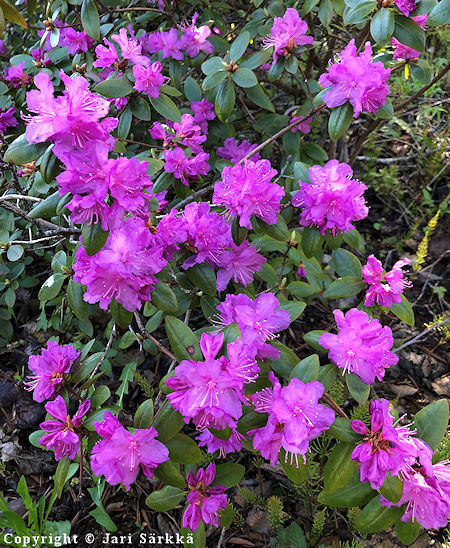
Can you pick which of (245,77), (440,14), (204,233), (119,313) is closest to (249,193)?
(204,233)

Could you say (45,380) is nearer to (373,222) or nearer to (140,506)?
(140,506)

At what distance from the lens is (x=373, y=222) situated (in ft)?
9.81

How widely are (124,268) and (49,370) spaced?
470 millimetres

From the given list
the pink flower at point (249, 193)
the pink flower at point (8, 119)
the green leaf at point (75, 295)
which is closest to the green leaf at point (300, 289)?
the pink flower at point (249, 193)

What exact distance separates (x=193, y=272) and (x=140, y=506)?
1.03m

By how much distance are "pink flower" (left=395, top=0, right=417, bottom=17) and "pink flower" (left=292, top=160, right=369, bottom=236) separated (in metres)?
0.58

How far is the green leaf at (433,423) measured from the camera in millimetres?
1168

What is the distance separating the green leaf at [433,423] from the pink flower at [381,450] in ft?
0.49

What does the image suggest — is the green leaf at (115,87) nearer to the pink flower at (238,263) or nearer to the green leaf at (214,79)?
the green leaf at (214,79)

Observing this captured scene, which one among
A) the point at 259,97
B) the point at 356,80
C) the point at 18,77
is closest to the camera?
the point at 356,80

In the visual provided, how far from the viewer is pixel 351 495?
3.69 feet

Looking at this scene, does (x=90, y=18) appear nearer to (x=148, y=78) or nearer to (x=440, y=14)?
(x=148, y=78)

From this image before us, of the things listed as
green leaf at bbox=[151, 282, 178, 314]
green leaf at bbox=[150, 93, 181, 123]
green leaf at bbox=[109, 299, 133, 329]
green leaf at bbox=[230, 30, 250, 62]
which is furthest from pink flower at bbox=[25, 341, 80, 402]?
green leaf at bbox=[230, 30, 250, 62]

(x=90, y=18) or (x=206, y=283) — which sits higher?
(x=90, y=18)
